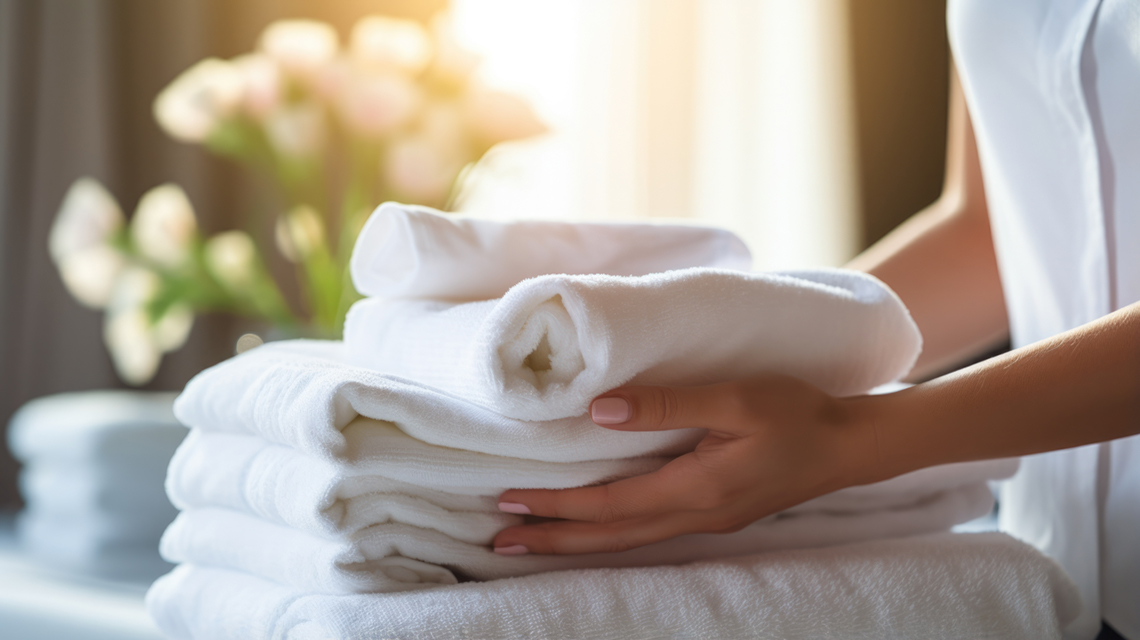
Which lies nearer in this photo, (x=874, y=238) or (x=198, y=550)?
(x=198, y=550)

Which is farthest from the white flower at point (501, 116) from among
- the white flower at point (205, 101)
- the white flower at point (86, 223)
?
the white flower at point (86, 223)

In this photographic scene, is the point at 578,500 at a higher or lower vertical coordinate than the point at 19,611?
higher

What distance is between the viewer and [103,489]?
1036 mm

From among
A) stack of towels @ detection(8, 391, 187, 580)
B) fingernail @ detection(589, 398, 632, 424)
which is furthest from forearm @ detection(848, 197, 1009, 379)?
stack of towels @ detection(8, 391, 187, 580)

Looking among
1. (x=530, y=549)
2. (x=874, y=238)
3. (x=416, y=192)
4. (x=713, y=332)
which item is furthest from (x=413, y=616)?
(x=874, y=238)

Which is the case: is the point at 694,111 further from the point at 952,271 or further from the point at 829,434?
the point at 829,434

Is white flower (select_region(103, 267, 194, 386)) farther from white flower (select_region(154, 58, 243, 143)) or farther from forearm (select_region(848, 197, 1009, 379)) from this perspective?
forearm (select_region(848, 197, 1009, 379))

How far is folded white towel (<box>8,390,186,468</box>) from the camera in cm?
104

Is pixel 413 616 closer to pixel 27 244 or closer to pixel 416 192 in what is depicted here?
pixel 416 192

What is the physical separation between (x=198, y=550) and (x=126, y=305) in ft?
2.78

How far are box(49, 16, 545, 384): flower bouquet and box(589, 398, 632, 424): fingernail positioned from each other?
757mm

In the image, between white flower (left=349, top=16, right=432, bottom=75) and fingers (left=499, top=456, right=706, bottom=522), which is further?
white flower (left=349, top=16, right=432, bottom=75)

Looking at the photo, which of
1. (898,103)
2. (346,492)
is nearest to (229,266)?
(346,492)

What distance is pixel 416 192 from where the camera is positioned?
113 cm
